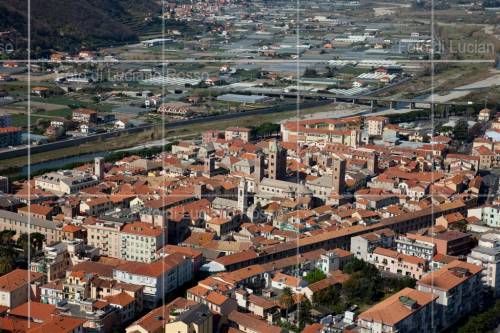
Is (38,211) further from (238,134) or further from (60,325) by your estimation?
(238,134)

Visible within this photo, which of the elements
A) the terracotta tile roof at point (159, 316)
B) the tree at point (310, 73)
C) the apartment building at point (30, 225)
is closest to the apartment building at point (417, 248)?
the terracotta tile roof at point (159, 316)

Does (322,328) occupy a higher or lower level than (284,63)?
lower

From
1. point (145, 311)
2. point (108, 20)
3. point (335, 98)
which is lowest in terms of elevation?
point (145, 311)

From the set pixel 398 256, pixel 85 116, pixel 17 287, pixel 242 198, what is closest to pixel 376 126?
pixel 85 116

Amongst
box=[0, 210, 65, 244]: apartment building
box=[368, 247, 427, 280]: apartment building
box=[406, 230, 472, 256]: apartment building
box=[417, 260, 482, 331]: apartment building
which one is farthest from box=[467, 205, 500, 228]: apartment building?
box=[0, 210, 65, 244]: apartment building

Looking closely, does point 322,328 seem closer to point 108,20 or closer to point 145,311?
point 145,311

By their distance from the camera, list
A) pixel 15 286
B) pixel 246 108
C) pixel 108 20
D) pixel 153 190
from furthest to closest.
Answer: pixel 108 20, pixel 246 108, pixel 153 190, pixel 15 286

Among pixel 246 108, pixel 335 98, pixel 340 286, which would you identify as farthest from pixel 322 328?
pixel 335 98
